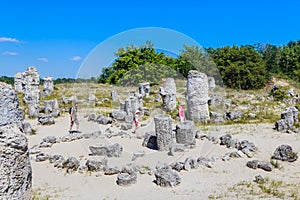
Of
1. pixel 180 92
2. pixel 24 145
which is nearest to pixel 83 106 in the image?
pixel 180 92

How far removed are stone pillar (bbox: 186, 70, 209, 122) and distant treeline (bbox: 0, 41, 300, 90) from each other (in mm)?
1545

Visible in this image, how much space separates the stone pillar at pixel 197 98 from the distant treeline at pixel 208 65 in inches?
60.8

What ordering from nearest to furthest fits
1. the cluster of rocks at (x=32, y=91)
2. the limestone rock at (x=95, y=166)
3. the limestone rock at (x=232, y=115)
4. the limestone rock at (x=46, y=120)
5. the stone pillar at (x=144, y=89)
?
the limestone rock at (x=95, y=166)
the limestone rock at (x=46, y=120)
the limestone rock at (x=232, y=115)
the cluster of rocks at (x=32, y=91)
the stone pillar at (x=144, y=89)

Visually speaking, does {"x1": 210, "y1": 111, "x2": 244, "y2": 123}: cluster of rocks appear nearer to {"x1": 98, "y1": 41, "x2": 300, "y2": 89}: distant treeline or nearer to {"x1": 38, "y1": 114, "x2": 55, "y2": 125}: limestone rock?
{"x1": 98, "y1": 41, "x2": 300, "y2": 89}: distant treeline

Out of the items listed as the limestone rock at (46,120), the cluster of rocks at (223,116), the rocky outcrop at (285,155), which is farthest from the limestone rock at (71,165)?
the cluster of rocks at (223,116)

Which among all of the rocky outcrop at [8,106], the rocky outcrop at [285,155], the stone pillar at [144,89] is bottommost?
the rocky outcrop at [285,155]

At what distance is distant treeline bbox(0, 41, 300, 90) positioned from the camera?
22422mm

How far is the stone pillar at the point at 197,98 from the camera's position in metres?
17.7

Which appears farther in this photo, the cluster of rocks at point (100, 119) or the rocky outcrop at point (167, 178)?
the cluster of rocks at point (100, 119)

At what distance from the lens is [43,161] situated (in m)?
10.9

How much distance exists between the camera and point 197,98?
1770 cm

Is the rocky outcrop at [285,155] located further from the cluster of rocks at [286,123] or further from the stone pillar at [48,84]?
the stone pillar at [48,84]

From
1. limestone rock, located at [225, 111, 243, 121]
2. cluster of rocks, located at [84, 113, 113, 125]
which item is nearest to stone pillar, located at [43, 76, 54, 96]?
cluster of rocks, located at [84, 113, 113, 125]

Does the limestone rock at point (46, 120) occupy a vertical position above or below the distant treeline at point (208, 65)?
below
